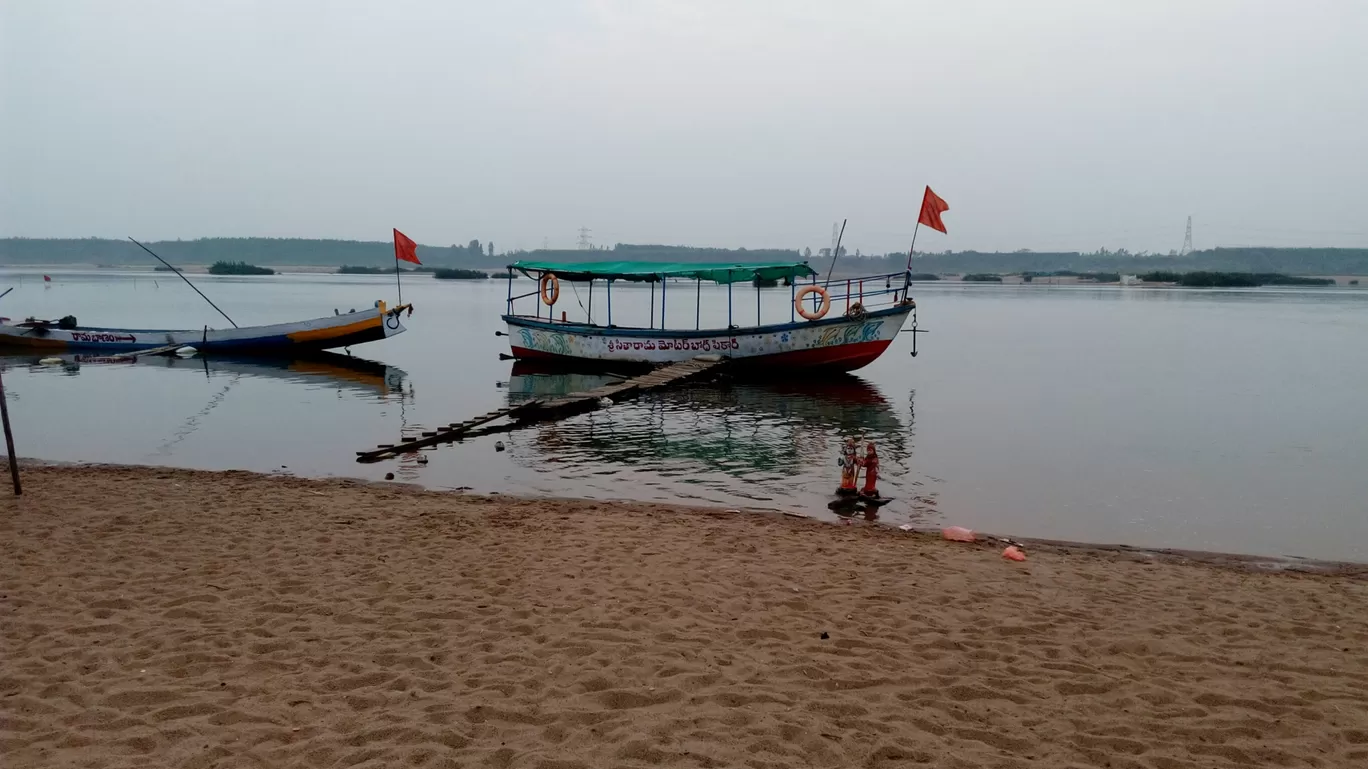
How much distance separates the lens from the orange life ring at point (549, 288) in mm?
23862

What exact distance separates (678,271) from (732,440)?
887 centimetres

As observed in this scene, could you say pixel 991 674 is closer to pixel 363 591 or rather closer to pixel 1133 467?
pixel 363 591

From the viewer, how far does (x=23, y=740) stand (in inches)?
150

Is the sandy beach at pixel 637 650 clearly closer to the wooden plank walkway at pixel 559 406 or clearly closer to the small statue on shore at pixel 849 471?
the small statue on shore at pixel 849 471

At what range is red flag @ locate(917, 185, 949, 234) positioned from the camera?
59.5 feet

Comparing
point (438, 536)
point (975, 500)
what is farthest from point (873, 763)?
point (975, 500)

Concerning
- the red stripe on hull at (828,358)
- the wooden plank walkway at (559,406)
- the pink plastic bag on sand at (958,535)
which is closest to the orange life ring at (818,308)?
the red stripe on hull at (828,358)

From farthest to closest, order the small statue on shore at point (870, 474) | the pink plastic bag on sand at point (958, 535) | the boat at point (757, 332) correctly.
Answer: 1. the boat at point (757, 332)
2. the small statue on shore at point (870, 474)
3. the pink plastic bag on sand at point (958, 535)

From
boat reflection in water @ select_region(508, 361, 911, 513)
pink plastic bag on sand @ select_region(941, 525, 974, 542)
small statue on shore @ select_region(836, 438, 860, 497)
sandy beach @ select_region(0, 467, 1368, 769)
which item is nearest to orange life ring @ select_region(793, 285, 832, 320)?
boat reflection in water @ select_region(508, 361, 911, 513)

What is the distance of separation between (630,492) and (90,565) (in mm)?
5954

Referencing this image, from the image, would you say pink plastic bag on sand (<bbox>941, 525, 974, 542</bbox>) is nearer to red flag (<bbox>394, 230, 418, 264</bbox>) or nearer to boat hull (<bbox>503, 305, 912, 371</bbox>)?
boat hull (<bbox>503, 305, 912, 371</bbox>)

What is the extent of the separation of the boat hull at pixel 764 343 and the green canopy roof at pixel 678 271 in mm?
1418

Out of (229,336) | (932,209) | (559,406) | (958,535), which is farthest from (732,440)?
(229,336)

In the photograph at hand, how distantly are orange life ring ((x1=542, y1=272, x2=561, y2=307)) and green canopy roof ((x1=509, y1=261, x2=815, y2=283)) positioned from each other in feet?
0.80
